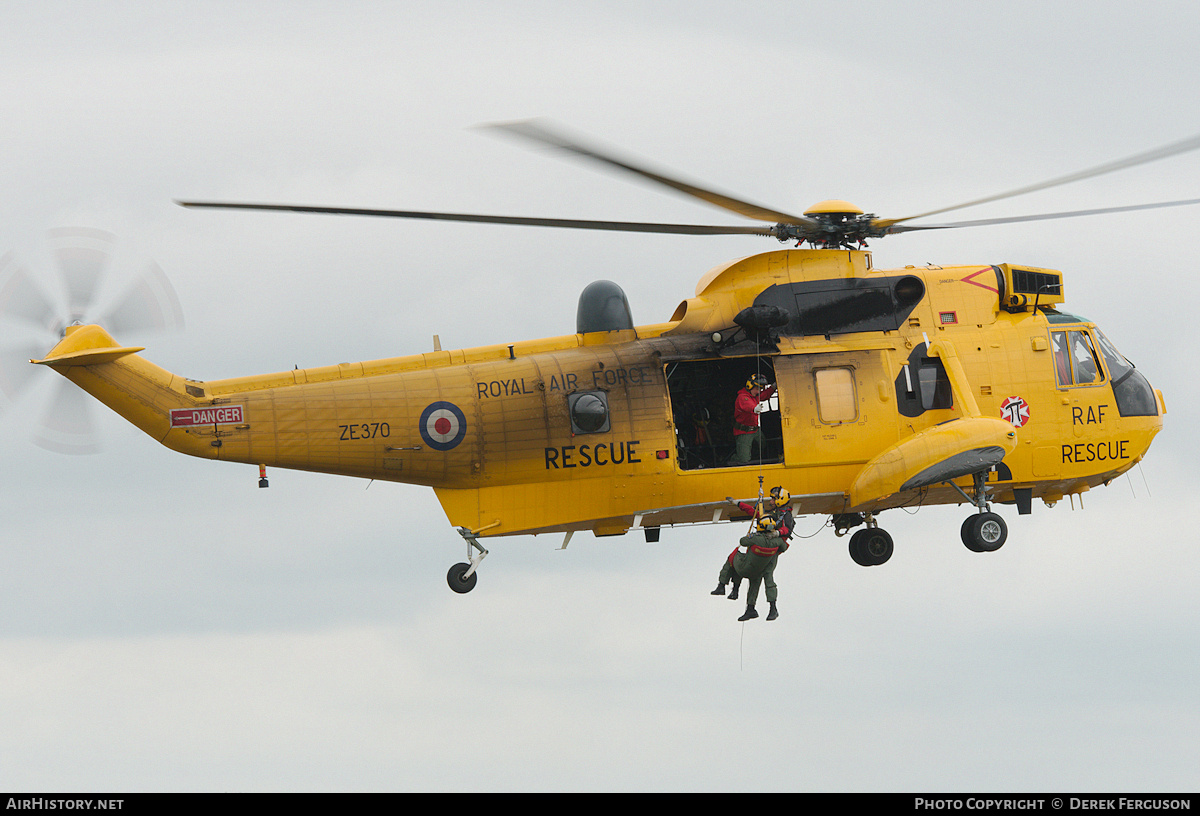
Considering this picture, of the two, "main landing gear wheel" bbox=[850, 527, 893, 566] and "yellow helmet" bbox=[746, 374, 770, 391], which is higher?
"yellow helmet" bbox=[746, 374, 770, 391]

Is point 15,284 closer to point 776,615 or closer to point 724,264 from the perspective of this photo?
point 724,264

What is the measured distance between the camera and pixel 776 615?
17.6 metres

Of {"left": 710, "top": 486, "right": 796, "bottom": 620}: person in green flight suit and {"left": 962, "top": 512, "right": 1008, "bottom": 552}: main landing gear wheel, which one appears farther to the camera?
{"left": 962, "top": 512, "right": 1008, "bottom": 552}: main landing gear wheel

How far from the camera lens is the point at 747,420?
1778 centimetres

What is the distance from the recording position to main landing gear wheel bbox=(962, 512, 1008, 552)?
18.3 meters

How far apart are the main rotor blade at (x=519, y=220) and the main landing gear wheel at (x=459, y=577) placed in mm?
4447

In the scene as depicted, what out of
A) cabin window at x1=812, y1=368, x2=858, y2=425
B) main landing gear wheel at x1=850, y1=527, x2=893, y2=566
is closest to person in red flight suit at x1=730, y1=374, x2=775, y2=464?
cabin window at x1=812, y1=368, x2=858, y2=425

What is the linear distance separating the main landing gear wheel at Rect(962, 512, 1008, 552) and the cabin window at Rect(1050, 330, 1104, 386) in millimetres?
2222

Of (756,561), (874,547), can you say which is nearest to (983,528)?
(874,547)

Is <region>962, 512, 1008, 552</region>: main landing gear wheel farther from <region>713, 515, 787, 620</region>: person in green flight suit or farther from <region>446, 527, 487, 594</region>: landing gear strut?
<region>446, 527, 487, 594</region>: landing gear strut

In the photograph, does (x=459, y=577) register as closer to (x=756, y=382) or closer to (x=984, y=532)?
(x=756, y=382)

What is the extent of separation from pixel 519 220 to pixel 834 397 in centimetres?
506

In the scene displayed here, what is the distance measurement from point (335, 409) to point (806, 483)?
620cm

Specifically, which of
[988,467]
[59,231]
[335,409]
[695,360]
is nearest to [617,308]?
[695,360]
